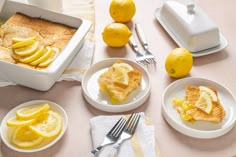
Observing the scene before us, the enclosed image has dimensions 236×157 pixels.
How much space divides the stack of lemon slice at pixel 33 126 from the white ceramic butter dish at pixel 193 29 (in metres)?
0.49

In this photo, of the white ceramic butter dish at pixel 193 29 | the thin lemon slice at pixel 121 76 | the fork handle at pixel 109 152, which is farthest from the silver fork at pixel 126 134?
the white ceramic butter dish at pixel 193 29

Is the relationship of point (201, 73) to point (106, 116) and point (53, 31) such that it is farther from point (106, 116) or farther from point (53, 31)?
point (53, 31)

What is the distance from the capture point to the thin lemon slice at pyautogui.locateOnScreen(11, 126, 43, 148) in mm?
911

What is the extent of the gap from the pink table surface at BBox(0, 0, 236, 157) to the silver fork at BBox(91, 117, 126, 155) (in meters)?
0.04

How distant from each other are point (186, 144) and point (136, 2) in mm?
688

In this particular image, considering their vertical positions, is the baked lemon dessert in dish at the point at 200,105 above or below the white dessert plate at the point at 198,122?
above

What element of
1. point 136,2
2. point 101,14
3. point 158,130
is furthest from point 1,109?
A: point 136,2

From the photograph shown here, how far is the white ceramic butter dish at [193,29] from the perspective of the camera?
47.1 inches

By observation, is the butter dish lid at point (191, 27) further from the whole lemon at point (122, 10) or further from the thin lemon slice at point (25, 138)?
the thin lemon slice at point (25, 138)

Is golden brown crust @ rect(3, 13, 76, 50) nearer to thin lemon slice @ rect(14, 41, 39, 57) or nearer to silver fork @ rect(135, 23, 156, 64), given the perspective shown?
thin lemon slice @ rect(14, 41, 39, 57)

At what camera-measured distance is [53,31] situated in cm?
122

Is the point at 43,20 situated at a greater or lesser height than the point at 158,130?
greater

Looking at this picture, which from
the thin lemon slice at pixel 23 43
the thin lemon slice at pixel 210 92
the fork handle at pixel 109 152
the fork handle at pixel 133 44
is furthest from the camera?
the fork handle at pixel 133 44

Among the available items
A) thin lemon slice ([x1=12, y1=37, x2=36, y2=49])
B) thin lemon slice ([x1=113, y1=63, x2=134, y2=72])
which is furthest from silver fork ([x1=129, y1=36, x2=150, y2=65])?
thin lemon slice ([x1=12, y1=37, x2=36, y2=49])
